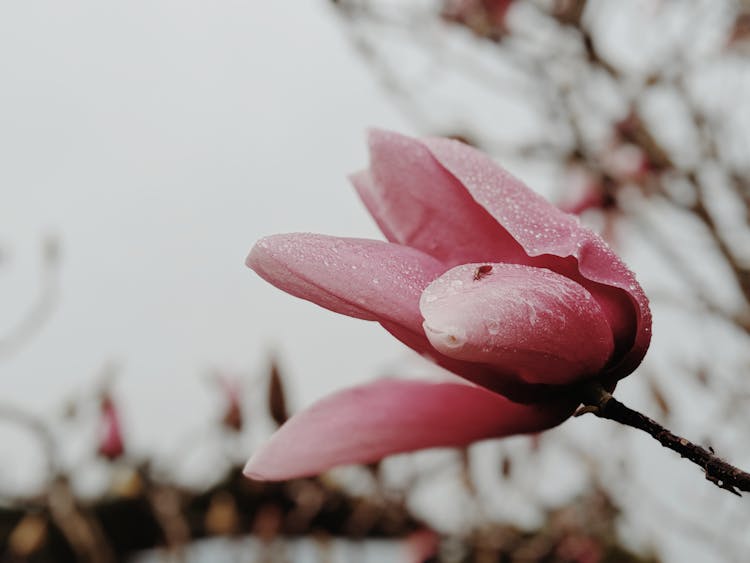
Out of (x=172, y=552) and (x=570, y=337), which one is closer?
(x=570, y=337)

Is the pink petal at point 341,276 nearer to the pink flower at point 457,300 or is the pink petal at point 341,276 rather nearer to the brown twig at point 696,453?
the pink flower at point 457,300

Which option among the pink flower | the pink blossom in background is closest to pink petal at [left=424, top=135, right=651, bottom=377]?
the pink flower

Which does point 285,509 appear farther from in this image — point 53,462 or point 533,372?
point 533,372

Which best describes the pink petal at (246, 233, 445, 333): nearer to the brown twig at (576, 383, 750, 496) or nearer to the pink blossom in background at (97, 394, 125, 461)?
the brown twig at (576, 383, 750, 496)

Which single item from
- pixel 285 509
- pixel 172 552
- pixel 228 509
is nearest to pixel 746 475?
pixel 172 552

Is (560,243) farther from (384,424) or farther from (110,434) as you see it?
(110,434)

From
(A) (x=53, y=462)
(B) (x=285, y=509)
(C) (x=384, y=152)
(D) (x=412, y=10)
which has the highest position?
(D) (x=412, y=10)
